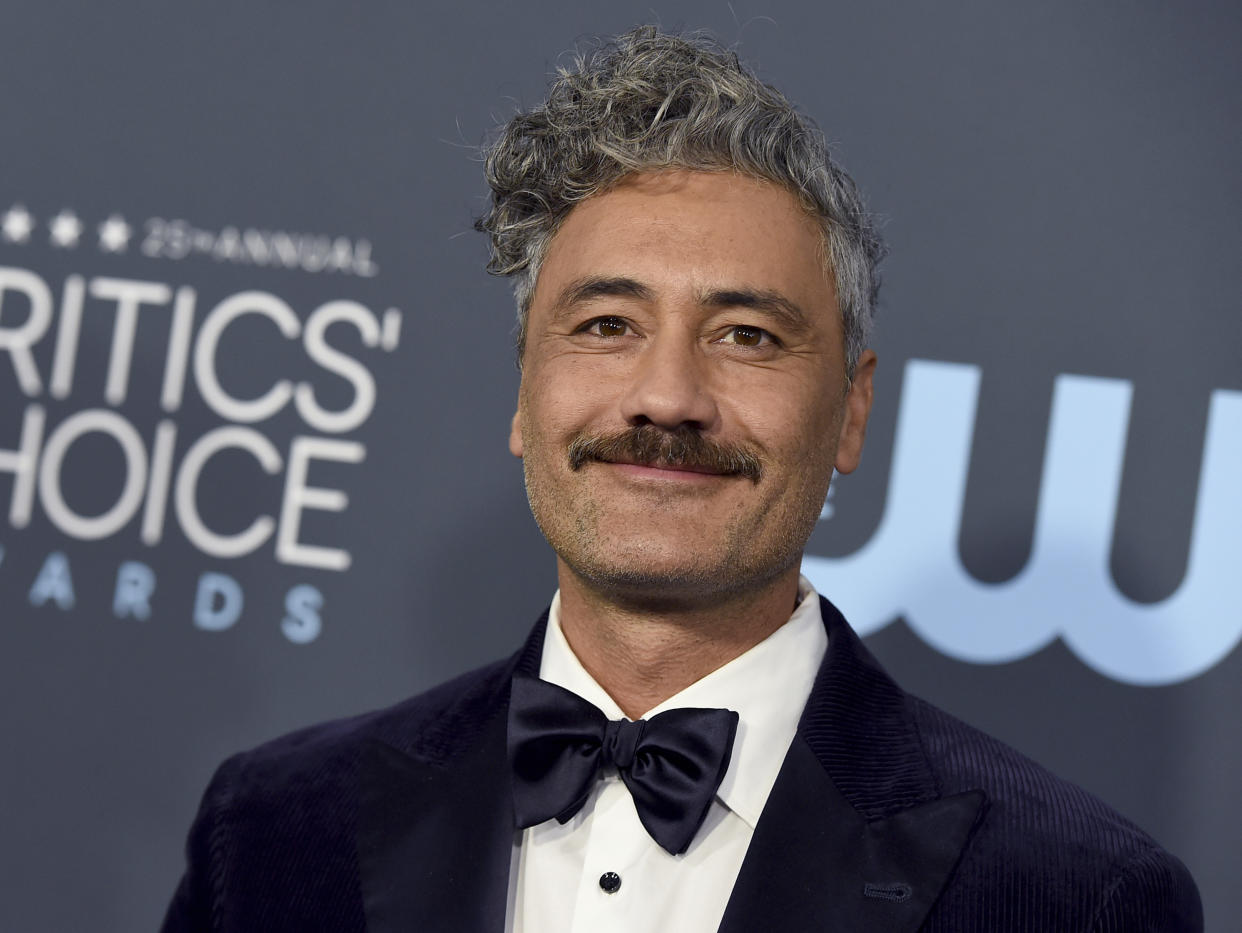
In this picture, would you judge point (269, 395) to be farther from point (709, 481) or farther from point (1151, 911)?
point (1151, 911)

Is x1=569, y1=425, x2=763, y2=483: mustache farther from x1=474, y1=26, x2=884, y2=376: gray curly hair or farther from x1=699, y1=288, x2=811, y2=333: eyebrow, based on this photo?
x1=474, y1=26, x2=884, y2=376: gray curly hair

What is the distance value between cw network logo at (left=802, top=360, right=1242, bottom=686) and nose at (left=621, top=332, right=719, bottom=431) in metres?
1.00

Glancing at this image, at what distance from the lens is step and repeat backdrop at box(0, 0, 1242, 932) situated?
8.35ft

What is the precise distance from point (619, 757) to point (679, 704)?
0.11 meters

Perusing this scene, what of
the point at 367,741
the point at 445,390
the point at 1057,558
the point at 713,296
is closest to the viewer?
the point at 713,296

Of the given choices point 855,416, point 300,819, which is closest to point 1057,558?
point 855,416

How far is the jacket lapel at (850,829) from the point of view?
1.58 metres

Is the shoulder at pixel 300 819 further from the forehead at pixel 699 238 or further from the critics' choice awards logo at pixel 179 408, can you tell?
the critics' choice awards logo at pixel 179 408

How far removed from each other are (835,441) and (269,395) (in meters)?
1.39

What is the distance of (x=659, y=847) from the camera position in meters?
1.68

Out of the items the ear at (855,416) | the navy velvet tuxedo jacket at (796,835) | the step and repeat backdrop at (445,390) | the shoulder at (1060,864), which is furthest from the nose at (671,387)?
the step and repeat backdrop at (445,390)

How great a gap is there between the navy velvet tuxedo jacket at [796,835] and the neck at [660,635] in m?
0.11

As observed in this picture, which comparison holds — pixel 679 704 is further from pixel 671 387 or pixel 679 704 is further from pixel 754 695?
pixel 671 387

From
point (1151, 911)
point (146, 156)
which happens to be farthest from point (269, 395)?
point (1151, 911)
